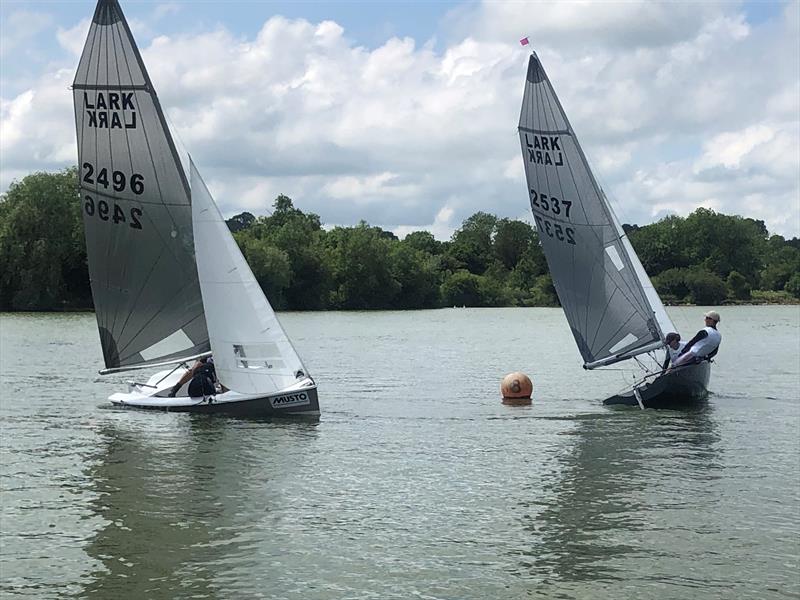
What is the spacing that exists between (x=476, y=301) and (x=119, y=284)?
98524 mm

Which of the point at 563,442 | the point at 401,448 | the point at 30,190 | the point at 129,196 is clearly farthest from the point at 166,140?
the point at 30,190

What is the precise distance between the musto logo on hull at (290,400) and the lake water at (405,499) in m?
0.40

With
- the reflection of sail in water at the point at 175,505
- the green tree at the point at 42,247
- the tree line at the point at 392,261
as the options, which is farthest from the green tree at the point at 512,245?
the reflection of sail in water at the point at 175,505

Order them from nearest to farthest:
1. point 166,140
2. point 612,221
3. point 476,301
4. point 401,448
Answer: point 401,448, point 166,140, point 612,221, point 476,301

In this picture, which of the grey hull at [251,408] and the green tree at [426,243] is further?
the green tree at [426,243]

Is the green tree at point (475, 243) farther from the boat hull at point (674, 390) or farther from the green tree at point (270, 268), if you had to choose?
the boat hull at point (674, 390)

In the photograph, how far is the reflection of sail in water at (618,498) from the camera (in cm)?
1134

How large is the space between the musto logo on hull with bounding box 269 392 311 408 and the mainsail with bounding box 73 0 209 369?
98.6 inches

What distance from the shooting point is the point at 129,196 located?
2198 cm

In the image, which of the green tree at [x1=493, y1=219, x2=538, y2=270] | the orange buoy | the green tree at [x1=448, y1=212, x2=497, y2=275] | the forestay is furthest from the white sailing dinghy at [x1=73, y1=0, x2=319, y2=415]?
the green tree at [x1=493, y1=219, x2=538, y2=270]

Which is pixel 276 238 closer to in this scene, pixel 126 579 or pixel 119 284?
pixel 119 284

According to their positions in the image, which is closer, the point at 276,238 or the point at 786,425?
the point at 786,425

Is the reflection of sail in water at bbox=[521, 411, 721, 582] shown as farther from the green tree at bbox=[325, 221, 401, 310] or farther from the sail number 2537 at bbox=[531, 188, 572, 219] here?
the green tree at bbox=[325, 221, 401, 310]

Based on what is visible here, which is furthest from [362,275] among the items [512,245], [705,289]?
[512,245]
